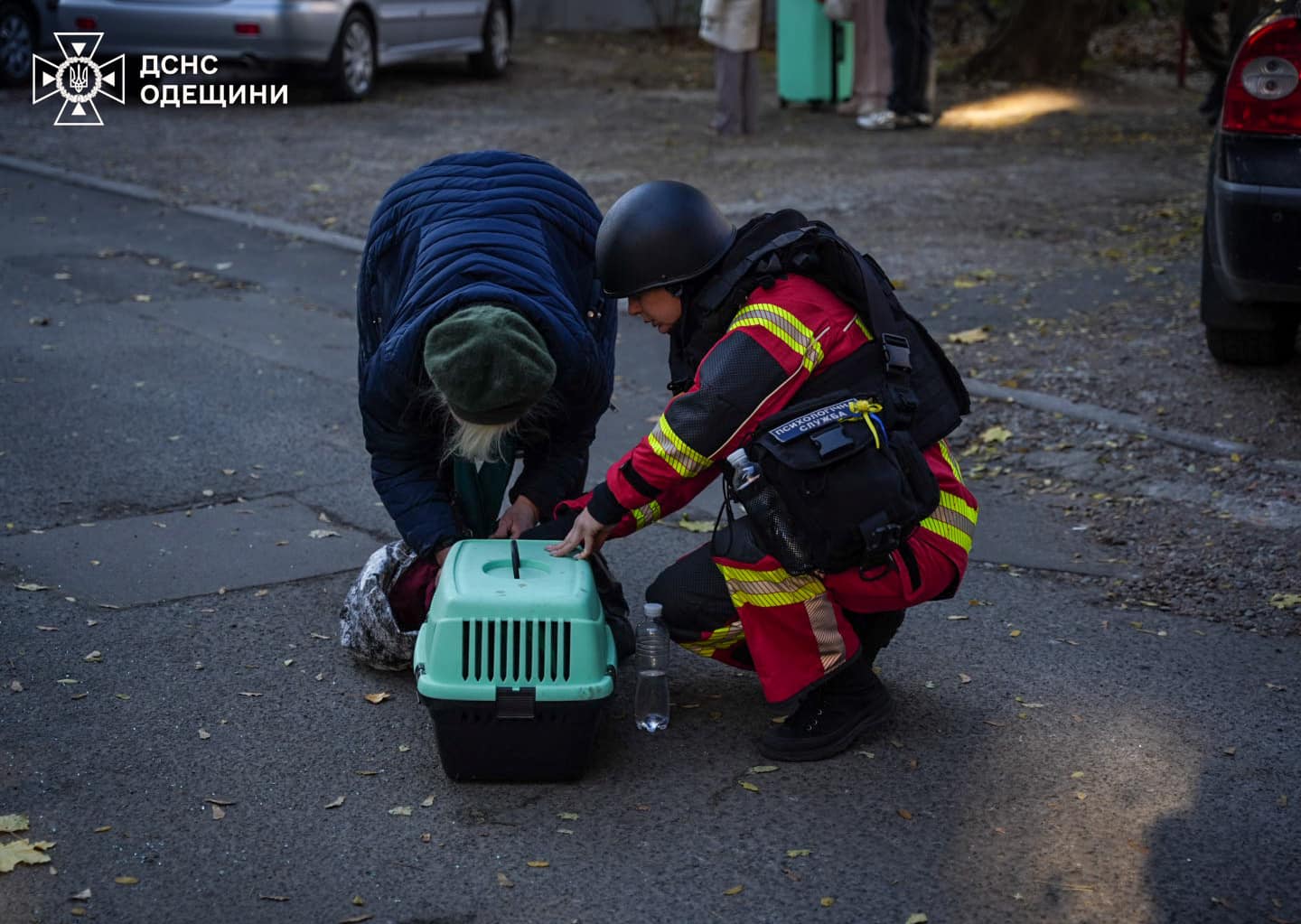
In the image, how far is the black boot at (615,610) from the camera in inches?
164

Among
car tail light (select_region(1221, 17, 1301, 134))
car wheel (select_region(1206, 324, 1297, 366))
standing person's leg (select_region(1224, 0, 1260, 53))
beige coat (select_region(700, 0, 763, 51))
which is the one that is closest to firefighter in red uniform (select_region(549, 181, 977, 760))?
car tail light (select_region(1221, 17, 1301, 134))

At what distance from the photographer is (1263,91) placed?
225 inches

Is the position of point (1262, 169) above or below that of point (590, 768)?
above

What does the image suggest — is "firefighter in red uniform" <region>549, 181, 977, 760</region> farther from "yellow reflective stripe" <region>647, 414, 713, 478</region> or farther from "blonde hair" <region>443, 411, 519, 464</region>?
"blonde hair" <region>443, 411, 519, 464</region>

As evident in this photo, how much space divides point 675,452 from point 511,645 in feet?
1.79

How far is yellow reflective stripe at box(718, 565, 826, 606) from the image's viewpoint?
11.7 ft

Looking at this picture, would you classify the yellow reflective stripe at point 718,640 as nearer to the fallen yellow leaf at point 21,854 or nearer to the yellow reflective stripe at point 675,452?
the yellow reflective stripe at point 675,452

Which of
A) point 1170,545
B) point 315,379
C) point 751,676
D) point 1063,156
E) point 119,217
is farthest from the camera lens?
point 1063,156

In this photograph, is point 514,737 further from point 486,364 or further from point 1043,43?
point 1043,43

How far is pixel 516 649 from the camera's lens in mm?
3420

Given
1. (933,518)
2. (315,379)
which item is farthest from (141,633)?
(315,379)

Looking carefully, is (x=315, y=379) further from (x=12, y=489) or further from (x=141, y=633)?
(x=141, y=633)

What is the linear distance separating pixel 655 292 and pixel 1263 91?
316cm

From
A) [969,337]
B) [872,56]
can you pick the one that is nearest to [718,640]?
[969,337]
